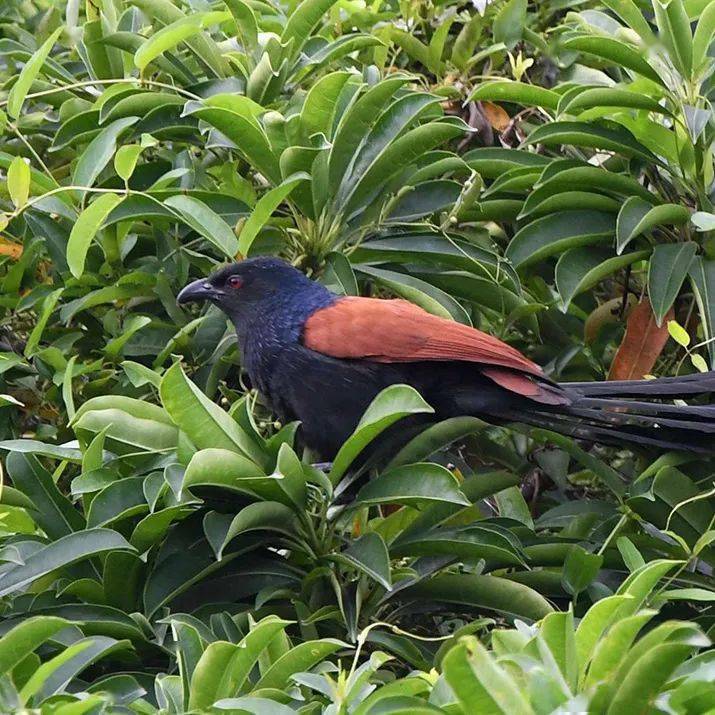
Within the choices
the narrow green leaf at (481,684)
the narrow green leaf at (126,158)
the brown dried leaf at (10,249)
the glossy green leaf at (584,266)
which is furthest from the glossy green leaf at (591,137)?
the narrow green leaf at (481,684)

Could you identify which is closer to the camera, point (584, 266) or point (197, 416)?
point (197, 416)

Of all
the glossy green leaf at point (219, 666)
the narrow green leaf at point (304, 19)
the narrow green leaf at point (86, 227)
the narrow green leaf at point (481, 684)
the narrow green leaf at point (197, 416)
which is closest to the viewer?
the narrow green leaf at point (481, 684)

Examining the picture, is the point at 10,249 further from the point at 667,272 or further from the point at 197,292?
the point at 667,272

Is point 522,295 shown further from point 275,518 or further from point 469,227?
point 275,518

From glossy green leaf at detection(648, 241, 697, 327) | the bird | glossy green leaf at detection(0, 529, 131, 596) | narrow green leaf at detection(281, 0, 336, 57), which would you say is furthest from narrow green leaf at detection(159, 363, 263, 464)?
narrow green leaf at detection(281, 0, 336, 57)

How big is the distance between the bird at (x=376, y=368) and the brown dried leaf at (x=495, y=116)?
76cm

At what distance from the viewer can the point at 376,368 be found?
10.3 ft

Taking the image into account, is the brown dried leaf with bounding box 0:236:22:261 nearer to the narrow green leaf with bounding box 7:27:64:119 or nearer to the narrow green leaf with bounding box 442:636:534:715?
the narrow green leaf with bounding box 7:27:64:119

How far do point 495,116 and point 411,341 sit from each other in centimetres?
92

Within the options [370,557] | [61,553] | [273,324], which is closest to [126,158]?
[273,324]

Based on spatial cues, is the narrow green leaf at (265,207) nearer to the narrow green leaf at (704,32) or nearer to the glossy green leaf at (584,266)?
the glossy green leaf at (584,266)

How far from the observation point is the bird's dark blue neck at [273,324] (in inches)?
124

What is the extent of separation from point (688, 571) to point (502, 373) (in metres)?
0.61

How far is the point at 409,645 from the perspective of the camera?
2545 mm
